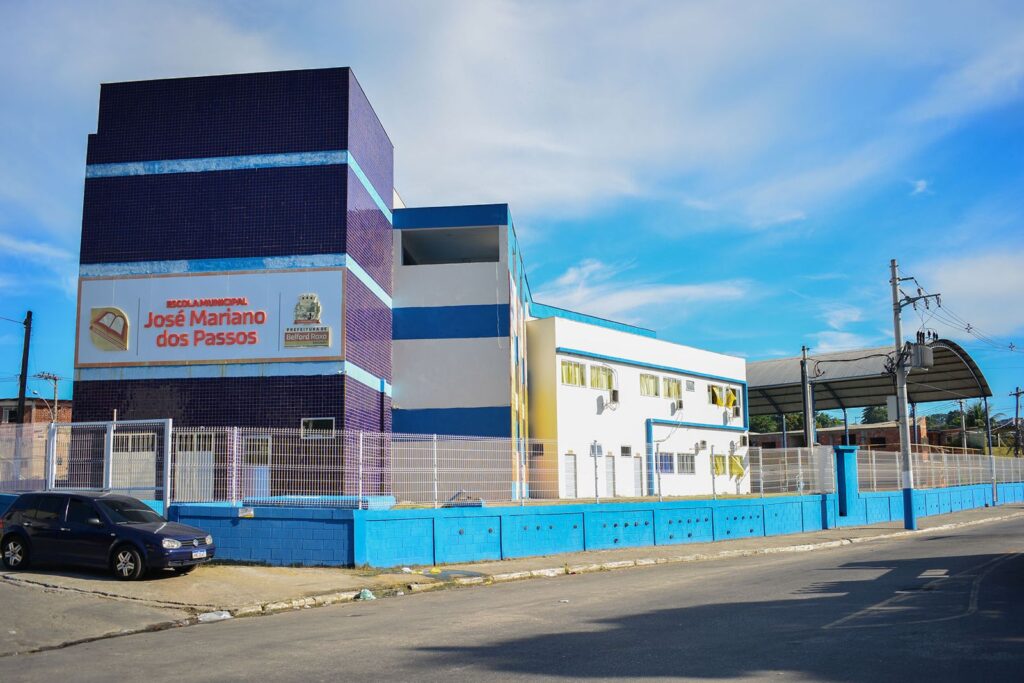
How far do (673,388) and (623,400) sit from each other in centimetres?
461

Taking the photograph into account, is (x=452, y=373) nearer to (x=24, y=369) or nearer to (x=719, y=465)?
(x=719, y=465)

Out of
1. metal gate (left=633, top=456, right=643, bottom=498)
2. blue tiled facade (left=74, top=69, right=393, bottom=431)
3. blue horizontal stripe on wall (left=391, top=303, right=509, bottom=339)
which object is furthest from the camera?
blue horizontal stripe on wall (left=391, top=303, right=509, bottom=339)

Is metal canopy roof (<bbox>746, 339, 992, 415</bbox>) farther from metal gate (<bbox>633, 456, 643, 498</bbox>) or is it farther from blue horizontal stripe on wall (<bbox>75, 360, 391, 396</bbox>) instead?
blue horizontal stripe on wall (<bbox>75, 360, 391, 396</bbox>)

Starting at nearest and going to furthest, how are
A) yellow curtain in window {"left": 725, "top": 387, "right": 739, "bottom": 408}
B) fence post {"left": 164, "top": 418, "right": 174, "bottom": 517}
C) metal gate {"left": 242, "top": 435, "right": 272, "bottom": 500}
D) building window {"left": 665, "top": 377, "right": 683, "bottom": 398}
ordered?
metal gate {"left": 242, "top": 435, "right": 272, "bottom": 500}
fence post {"left": 164, "top": 418, "right": 174, "bottom": 517}
building window {"left": 665, "top": 377, "right": 683, "bottom": 398}
yellow curtain in window {"left": 725, "top": 387, "right": 739, "bottom": 408}

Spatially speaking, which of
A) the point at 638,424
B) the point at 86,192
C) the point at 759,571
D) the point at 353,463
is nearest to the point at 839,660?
the point at 759,571

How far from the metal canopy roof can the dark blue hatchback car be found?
1725 inches

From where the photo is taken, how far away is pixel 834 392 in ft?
205

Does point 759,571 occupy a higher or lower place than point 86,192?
lower

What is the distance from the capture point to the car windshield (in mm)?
15594

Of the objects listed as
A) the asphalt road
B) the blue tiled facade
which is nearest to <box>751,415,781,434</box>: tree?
the blue tiled facade

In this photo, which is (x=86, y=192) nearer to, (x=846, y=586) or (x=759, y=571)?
(x=759, y=571)

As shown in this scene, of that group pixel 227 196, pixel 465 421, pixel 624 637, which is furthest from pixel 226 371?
pixel 624 637

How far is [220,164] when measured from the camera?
27.7m

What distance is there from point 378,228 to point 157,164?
730cm
